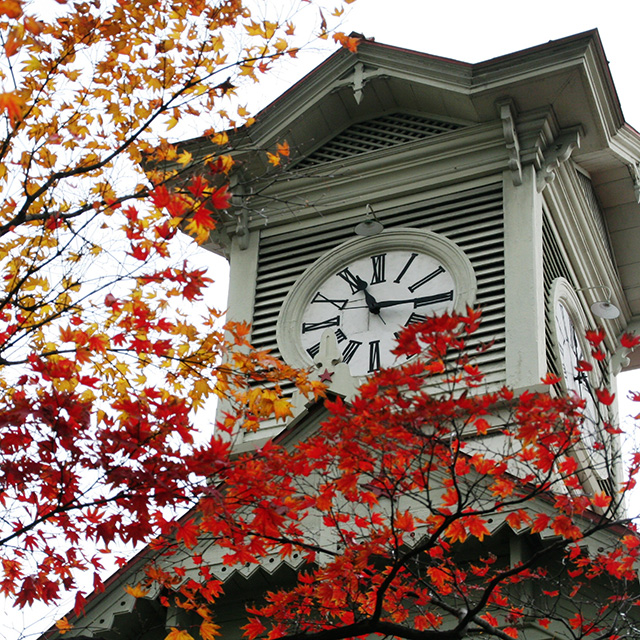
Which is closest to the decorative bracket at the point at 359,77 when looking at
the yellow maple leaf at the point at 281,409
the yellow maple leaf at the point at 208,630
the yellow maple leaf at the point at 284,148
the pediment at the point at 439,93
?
the pediment at the point at 439,93

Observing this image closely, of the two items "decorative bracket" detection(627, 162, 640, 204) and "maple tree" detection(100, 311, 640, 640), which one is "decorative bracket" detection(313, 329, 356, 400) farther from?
"decorative bracket" detection(627, 162, 640, 204)

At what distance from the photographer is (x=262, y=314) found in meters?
16.7

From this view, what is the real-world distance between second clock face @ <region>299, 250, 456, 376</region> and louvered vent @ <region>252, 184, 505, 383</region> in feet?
1.43

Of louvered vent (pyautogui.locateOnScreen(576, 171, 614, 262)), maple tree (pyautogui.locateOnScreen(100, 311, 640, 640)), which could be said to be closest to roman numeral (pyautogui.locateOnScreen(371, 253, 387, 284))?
louvered vent (pyautogui.locateOnScreen(576, 171, 614, 262))

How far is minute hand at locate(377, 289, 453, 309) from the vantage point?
15.6 metres

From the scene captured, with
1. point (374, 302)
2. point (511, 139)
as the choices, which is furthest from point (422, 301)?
point (511, 139)

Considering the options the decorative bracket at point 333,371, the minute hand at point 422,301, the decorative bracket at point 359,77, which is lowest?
the decorative bracket at point 333,371

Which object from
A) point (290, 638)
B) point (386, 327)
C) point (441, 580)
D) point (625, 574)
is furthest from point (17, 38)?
point (386, 327)

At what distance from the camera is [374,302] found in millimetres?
15844

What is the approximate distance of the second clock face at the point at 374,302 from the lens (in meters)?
15.5

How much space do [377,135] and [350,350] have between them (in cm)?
356

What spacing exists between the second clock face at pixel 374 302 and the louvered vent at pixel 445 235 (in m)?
0.44

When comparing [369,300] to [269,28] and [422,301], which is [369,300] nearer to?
[422,301]

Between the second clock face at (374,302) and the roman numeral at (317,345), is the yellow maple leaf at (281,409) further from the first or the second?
the roman numeral at (317,345)
